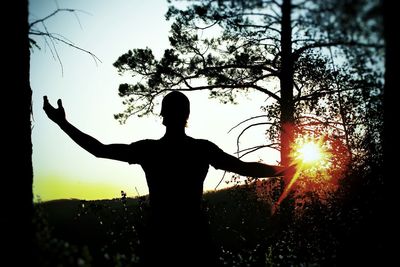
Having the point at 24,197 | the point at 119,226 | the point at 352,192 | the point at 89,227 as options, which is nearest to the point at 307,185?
the point at 352,192

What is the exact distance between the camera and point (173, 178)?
9.14ft

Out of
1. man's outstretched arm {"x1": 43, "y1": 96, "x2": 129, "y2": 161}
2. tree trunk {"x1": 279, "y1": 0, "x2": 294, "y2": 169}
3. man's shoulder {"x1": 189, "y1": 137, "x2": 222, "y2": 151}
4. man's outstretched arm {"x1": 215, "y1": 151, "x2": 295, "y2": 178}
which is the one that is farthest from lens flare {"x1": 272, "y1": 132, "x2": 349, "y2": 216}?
man's outstretched arm {"x1": 43, "y1": 96, "x2": 129, "y2": 161}

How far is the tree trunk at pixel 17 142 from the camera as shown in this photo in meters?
2.61

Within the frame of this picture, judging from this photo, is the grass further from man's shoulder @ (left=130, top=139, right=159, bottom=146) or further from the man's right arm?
the man's right arm

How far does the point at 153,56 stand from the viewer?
11.1 metres

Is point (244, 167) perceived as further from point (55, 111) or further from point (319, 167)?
point (319, 167)

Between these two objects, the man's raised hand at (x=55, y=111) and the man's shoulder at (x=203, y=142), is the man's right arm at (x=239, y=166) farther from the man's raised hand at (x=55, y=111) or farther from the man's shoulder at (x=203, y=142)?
the man's raised hand at (x=55, y=111)

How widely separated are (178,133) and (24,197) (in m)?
1.34

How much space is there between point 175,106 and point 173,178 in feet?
1.89

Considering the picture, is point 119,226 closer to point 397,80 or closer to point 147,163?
point 147,163

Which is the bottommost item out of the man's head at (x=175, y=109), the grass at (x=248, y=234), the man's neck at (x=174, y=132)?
the grass at (x=248, y=234)

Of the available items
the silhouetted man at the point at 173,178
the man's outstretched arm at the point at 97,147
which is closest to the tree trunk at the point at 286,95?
the silhouetted man at the point at 173,178

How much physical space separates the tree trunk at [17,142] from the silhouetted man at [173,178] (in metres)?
0.34

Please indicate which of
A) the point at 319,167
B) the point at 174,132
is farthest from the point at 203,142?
the point at 319,167
